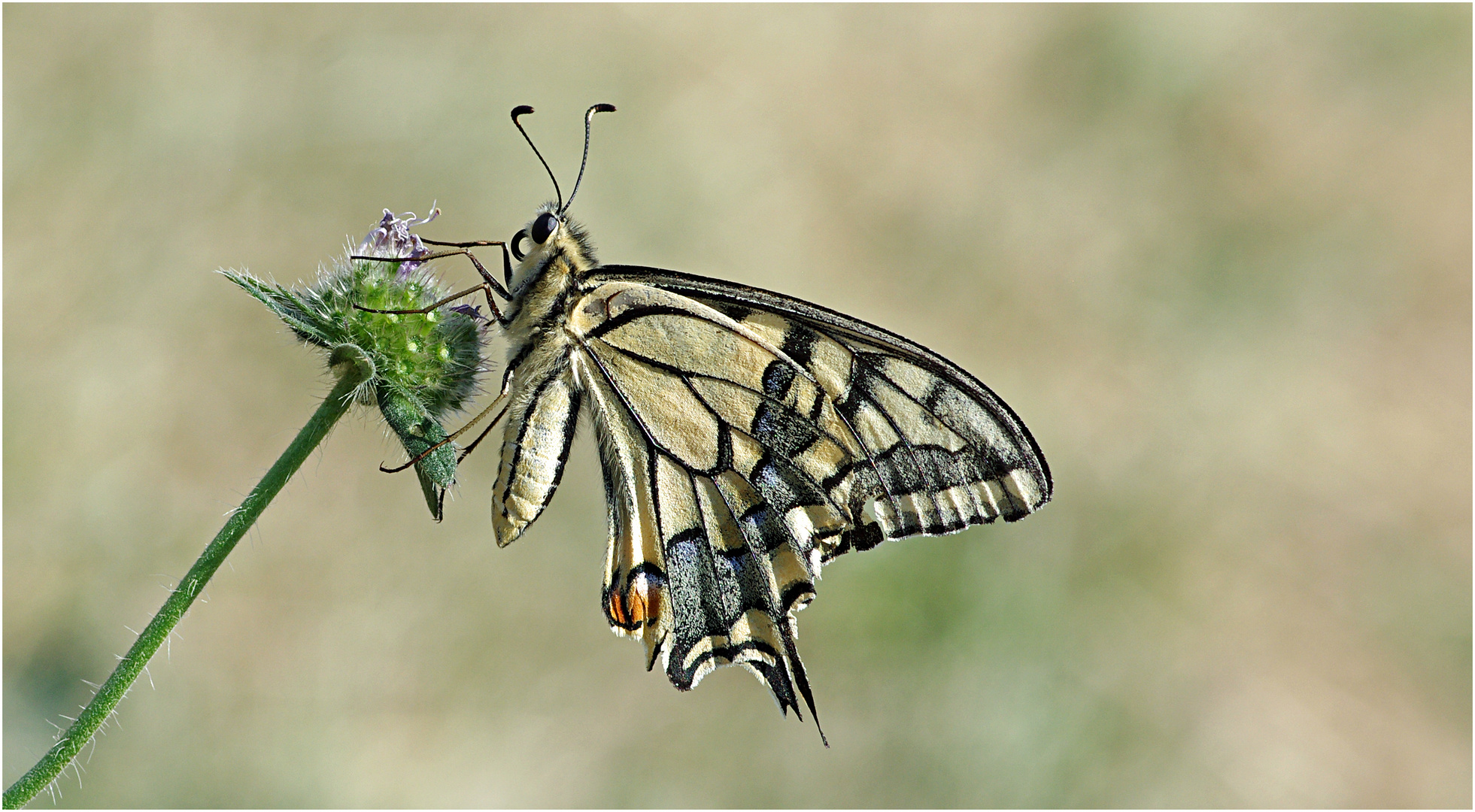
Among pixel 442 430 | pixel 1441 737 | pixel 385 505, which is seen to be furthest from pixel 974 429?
pixel 1441 737

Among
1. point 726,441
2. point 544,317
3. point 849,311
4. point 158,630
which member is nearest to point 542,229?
point 544,317

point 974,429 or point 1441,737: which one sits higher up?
point 1441,737

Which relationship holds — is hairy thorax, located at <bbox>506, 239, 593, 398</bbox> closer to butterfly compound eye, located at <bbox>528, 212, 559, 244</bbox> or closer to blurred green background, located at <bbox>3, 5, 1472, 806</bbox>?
butterfly compound eye, located at <bbox>528, 212, 559, 244</bbox>

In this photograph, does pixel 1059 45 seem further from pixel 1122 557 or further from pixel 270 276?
pixel 270 276

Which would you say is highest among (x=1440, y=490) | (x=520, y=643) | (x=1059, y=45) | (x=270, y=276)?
(x=1059, y=45)

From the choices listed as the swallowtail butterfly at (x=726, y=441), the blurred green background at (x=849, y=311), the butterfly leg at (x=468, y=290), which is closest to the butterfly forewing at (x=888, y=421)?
the swallowtail butterfly at (x=726, y=441)

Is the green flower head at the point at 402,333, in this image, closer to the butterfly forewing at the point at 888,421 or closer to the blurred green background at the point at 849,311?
the blurred green background at the point at 849,311
